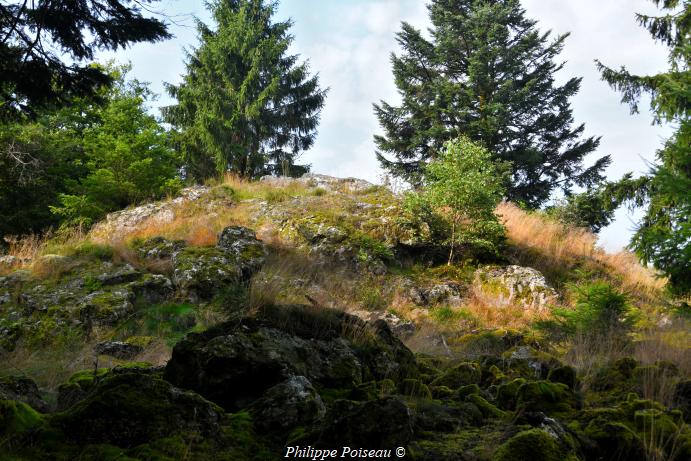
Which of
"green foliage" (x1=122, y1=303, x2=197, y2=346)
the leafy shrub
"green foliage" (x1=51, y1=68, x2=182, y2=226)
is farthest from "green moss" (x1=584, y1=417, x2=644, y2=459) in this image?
"green foliage" (x1=51, y1=68, x2=182, y2=226)

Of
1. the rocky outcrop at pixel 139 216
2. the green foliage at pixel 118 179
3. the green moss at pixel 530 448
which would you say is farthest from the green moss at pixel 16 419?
the green foliage at pixel 118 179

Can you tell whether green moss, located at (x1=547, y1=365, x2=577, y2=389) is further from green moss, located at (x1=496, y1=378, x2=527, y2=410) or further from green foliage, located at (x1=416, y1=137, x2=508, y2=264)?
green foliage, located at (x1=416, y1=137, x2=508, y2=264)

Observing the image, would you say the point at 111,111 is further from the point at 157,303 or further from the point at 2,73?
the point at 2,73

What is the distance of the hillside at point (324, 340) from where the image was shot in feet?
7.27

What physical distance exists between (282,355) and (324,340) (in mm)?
743

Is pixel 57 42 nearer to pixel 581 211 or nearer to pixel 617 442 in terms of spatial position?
pixel 617 442

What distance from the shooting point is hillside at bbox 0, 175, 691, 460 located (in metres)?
2.21

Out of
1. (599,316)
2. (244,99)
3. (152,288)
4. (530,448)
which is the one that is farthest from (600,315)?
(244,99)

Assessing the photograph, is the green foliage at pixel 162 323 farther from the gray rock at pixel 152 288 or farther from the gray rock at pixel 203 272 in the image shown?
the gray rock at pixel 203 272

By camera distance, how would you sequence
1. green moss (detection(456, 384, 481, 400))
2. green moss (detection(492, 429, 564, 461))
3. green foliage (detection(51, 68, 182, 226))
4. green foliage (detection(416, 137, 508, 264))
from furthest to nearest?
green foliage (detection(51, 68, 182, 226)) < green foliage (detection(416, 137, 508, 264)) < green moss (detection(456, 384, 481, 400)) < green moss (detection(492, 429, 564, 461))

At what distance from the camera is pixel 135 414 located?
2.17 m

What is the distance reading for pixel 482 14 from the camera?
72.0ft

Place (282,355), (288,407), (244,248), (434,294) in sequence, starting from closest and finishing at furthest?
(288,407)
(282,355)
(244,248)
(434,294)

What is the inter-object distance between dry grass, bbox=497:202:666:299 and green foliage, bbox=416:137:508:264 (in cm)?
70
